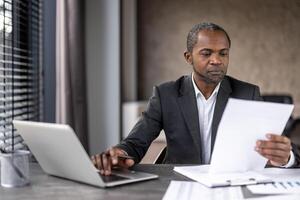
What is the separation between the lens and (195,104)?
1859mm

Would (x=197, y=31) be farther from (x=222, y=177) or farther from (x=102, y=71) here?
(x=102, y=71)

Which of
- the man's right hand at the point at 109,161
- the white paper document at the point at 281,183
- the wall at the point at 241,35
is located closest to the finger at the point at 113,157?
the man's right hand at the point at 109,161

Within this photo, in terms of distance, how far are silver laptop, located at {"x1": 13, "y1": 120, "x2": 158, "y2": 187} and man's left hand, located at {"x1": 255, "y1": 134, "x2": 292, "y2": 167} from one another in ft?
1.07

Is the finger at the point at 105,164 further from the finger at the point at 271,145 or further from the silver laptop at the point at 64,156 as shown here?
the finger at the point at 271,145

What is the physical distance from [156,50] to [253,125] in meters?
3.72

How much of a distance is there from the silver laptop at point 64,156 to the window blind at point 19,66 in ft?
2.52

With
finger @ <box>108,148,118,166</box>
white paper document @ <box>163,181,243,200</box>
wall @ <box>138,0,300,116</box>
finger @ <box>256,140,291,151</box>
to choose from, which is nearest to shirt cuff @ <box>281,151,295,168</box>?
finger @ <box>256,140,291,151</box>

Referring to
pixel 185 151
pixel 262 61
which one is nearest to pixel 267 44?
pixel 262 61

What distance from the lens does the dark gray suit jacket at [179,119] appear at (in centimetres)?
180

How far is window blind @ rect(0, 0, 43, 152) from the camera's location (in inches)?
88.2

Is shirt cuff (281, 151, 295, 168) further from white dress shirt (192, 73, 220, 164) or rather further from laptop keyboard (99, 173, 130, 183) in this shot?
laptop keyboard (99, 173, 130, 183)

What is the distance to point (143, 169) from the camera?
1.47 m

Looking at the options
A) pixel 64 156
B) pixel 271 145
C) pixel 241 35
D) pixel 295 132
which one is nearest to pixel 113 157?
pixel 64 156

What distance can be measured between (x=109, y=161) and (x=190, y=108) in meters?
0.59
